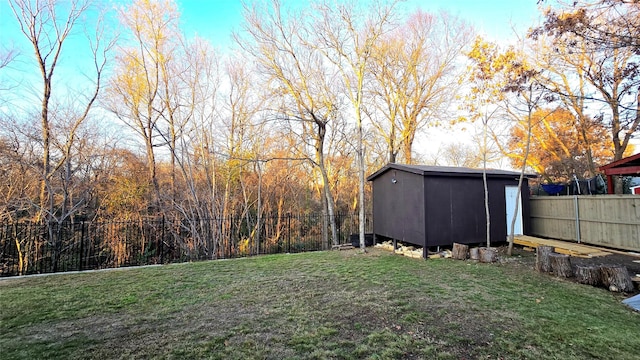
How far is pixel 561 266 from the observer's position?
4773 mm

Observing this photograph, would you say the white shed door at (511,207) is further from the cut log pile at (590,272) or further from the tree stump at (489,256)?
the cut log pile at (590,272)

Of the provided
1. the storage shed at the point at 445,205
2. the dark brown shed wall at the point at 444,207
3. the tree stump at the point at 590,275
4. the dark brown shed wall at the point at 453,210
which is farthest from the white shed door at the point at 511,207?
the tree stump at the point at 590,275

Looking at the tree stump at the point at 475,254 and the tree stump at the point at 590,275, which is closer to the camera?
the tree stump at the point at 590,275

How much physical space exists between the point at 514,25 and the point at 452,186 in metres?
7.42

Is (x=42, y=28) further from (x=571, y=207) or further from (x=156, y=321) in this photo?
(x=571, y=207)

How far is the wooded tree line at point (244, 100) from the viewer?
24.8 feet

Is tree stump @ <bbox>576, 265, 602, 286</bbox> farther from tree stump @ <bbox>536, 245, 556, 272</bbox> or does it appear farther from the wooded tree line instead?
the wooded tree line

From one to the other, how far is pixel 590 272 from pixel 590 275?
5 cm

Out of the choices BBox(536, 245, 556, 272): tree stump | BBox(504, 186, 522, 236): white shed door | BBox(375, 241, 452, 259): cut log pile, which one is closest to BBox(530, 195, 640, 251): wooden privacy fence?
BBox(504, 186, 522, 236): white shed door

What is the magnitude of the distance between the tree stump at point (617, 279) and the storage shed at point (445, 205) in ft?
9.53

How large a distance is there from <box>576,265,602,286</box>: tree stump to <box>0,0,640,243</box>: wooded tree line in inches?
112

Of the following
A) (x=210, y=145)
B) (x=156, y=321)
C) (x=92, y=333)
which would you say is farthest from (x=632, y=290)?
(x=210, y=145)

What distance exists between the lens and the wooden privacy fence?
6164mm

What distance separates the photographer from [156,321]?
3.00m
